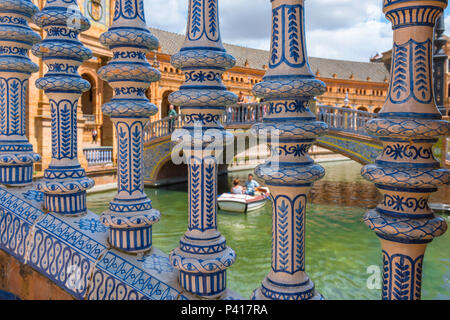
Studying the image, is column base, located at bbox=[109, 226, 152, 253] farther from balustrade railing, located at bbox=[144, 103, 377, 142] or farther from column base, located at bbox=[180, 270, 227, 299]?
balustrade railing, located at bbox=[144, 103, 377, 142]

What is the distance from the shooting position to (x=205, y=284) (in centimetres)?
201

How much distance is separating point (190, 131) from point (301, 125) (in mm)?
599

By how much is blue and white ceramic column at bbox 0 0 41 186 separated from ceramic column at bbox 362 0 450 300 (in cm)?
266

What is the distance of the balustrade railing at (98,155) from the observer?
48.7ft

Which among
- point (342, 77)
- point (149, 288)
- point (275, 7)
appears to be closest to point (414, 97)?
point (275, 7)

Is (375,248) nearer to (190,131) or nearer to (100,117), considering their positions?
(190,131)

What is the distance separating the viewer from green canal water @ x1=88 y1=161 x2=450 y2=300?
21.8ft

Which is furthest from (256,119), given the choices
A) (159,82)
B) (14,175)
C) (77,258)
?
(77,258)

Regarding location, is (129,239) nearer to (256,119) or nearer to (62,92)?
(62,92)

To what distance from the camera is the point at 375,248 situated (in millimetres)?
8727

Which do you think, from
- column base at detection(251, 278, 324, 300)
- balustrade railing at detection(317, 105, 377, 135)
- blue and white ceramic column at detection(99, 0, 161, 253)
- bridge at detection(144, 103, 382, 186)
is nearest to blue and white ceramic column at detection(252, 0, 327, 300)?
column base at detection(251, 278, 324, 300)

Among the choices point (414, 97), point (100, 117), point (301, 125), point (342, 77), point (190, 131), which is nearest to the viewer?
point (414, 97)

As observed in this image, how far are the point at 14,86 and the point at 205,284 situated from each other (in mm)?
2290

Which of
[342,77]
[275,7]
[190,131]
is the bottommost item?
[190,131]
